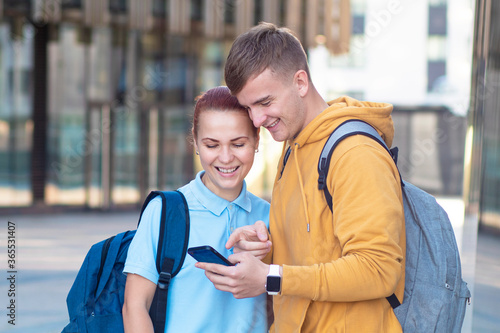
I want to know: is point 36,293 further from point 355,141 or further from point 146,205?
point 355,141

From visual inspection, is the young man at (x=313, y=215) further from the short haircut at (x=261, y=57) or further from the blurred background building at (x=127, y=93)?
the blurred background building at (x=127, y=93)

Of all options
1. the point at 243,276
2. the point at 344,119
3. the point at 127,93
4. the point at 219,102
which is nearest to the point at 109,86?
the point at 127,93

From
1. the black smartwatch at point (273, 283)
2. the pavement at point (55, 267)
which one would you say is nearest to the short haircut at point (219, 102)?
the black smartwatch at point (273, 283)

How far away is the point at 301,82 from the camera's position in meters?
1.94

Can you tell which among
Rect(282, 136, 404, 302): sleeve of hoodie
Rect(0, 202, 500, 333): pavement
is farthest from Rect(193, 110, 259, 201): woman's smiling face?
Rect(0, 202, 500, 333): pavement

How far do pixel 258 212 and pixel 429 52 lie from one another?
136 ft

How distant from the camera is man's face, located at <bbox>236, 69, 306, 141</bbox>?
188cm

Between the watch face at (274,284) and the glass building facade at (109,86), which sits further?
the glass building facade at (109,86)

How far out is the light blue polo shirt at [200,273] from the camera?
1.96 meters

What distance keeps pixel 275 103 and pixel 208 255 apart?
56 centimetres

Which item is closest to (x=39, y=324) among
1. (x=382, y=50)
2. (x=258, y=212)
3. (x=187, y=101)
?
(x=258, y=212)

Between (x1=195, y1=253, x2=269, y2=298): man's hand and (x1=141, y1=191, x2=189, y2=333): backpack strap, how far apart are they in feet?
0.94

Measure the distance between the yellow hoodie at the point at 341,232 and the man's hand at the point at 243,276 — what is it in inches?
3.6

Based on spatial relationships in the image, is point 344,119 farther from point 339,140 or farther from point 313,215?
point 313,215
